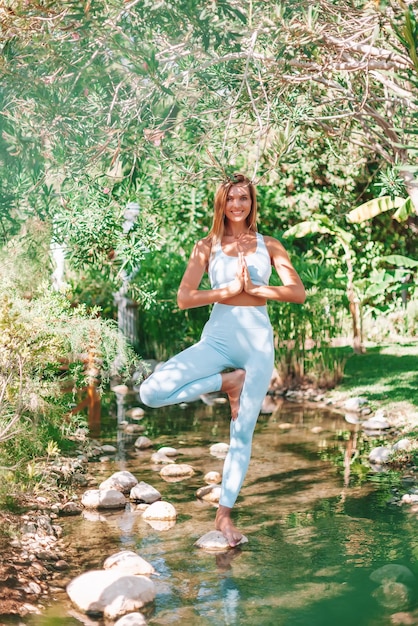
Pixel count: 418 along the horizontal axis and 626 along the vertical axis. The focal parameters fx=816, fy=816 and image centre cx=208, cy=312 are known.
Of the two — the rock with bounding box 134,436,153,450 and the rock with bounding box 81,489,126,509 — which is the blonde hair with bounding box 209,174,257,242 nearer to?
the rock with bounding box 81,489,126,509

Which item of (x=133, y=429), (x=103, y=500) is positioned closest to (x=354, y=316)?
(x=133, y=429)

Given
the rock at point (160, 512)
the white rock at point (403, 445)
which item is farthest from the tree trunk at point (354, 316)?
the rock at point (160, 512)

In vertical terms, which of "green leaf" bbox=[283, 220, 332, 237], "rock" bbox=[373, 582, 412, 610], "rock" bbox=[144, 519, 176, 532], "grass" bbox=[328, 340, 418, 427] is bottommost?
"rock" bbox=[373, 582, 412, 610]

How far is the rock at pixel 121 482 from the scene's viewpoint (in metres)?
5.44

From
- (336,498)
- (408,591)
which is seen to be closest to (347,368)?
(336,498)

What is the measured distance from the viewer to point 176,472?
5887 mm

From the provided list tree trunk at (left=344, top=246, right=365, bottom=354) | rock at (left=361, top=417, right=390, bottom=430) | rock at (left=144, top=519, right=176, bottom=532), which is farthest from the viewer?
tree trunk at (left=344, top=246, right=365, bottom=354)

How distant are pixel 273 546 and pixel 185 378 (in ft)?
3.48

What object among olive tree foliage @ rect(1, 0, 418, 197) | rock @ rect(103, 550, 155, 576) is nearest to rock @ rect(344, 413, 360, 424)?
olive tree foliage @ rect(1, 0, 418, 197)

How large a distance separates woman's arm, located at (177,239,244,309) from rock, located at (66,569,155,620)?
53.6 inches

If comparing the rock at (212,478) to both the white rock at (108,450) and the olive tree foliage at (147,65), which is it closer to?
the white rock at (108,450)

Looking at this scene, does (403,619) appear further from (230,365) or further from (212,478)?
(212,478)

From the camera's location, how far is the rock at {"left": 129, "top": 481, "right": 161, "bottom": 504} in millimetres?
5207

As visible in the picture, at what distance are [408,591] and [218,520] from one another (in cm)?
110
